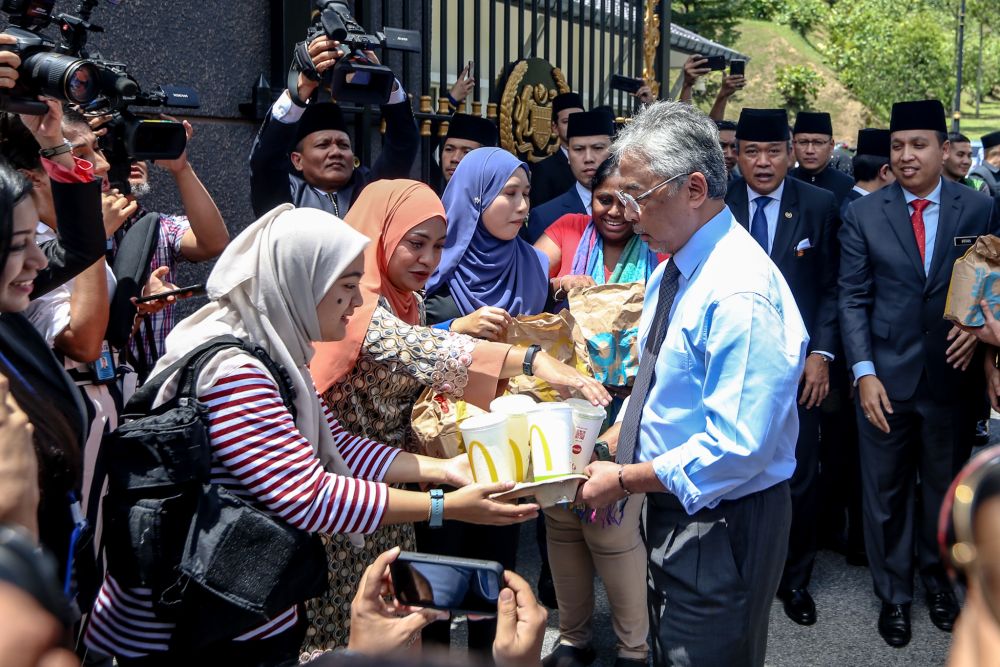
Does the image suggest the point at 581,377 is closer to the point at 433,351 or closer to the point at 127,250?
the point at 433,351

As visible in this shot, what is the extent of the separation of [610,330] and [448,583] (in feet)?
6.38

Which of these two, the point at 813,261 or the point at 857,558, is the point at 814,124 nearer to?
the point at 813,261

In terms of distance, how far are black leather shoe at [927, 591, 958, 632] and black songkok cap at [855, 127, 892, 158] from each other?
3.42m

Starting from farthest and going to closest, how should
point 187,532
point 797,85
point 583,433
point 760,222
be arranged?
point 797,85 < point 760,222 < point 583,433 < point 187,532

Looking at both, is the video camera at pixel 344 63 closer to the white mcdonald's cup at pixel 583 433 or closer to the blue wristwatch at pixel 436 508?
the white mcdonald's cup at pixel 583 433

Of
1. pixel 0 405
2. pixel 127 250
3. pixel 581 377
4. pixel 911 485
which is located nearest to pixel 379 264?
pixel 581 377

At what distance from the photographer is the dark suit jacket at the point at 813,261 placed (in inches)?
185

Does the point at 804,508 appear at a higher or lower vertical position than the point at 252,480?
lower

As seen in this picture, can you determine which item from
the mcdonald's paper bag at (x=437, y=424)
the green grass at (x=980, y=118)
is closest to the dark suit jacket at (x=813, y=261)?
the mcdonald's paper bag at (x=437, y=424)

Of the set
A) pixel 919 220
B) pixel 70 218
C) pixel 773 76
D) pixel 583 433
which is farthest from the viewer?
pixel 773 76

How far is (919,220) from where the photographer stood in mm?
4473

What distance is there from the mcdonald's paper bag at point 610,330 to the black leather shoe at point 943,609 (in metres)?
1.93

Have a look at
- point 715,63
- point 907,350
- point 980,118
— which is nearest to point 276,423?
point 907,350

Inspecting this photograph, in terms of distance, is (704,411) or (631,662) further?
(631,662)
